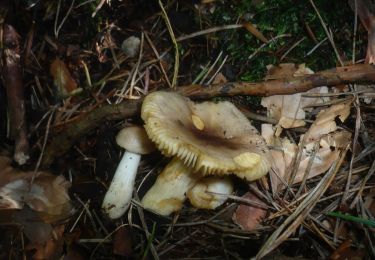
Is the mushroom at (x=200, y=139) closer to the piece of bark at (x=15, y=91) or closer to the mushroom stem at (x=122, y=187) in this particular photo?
the mushroom stem at (x=122, y=187)

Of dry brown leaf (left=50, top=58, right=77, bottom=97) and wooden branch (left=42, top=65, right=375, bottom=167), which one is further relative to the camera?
dry brown leaf (left=50, top=58, right=77, bottom=97)

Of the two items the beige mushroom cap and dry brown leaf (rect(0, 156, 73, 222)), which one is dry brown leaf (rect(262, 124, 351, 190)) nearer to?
the beige mushroom cap

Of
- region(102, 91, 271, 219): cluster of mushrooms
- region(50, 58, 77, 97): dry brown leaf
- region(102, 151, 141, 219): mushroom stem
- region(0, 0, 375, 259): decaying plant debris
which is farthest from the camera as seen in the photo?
region(50, 58, 77, 97): dry brown leaf

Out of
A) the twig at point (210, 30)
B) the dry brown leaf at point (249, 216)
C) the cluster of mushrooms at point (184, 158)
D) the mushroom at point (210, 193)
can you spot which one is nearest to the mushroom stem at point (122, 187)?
the cluster of mushrooms at point (184, 158)

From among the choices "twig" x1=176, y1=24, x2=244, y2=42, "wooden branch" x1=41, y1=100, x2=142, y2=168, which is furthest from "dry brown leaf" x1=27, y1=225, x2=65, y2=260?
"twig" x1=176, y1=24, x2=244, y2=42

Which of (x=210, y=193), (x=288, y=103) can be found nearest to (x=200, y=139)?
(x=210, y=193)

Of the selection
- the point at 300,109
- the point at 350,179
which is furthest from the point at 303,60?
the point at 350,179

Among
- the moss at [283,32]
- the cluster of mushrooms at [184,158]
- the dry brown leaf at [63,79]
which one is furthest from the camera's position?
the dry brown leaf at [63,79]
